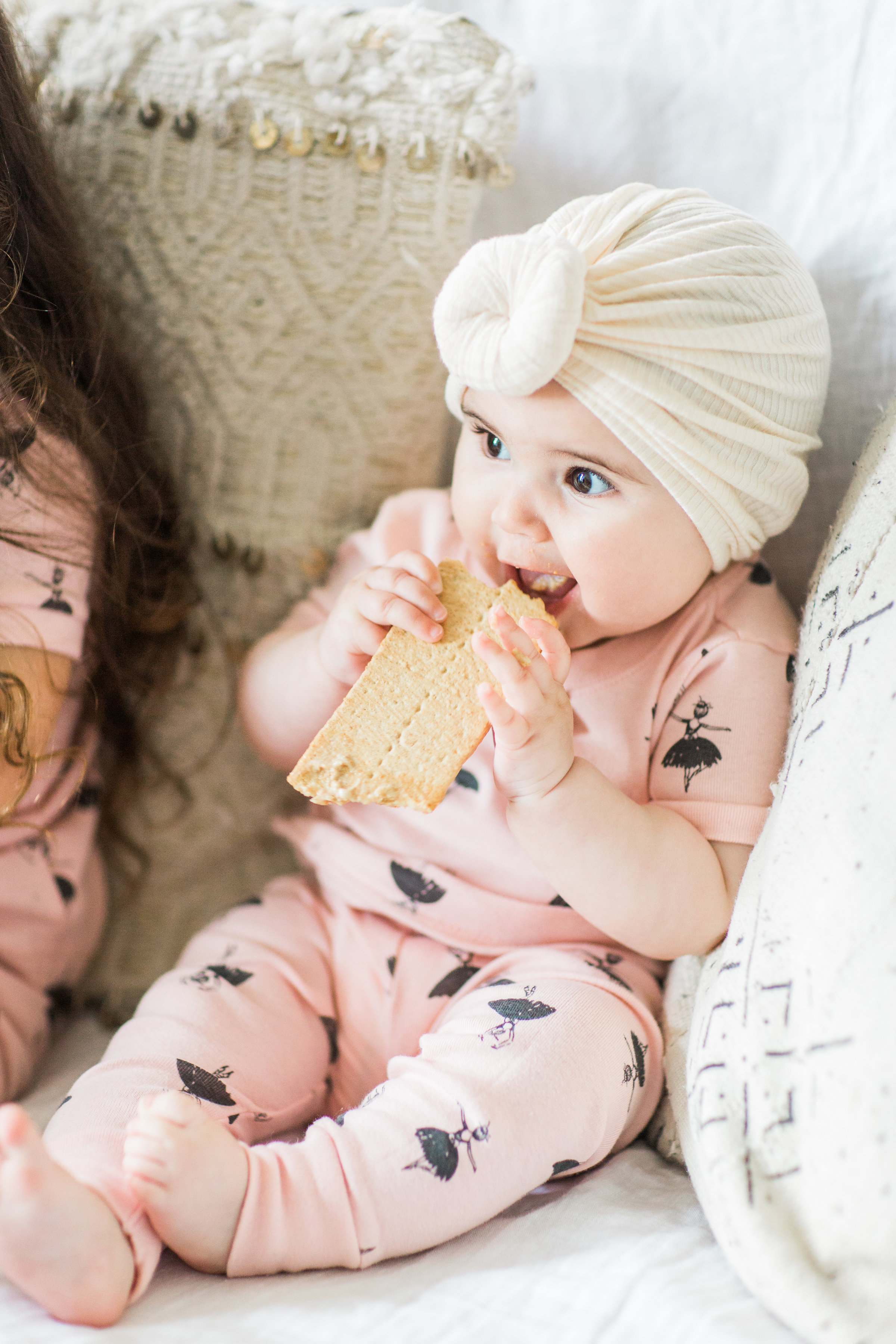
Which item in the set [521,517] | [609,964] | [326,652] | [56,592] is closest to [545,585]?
[521,517]

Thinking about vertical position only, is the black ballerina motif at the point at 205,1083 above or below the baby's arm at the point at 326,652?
below

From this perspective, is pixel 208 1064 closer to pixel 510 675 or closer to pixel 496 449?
pixel 510 675

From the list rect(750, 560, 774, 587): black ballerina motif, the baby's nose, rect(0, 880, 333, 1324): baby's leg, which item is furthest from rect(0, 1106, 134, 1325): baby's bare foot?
rect(750, 560, 774, 587): black ballerina motif

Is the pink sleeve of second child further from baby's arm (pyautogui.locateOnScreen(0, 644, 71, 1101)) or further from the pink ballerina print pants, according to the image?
the pink ballerina print pants

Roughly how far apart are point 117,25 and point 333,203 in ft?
0.77

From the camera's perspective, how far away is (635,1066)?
2.40ft

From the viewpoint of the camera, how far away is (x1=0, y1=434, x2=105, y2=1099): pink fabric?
838mm

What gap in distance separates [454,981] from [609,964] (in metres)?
0.13

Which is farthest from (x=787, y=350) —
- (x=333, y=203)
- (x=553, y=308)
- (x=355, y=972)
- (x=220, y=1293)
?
(x=220, y=1293)

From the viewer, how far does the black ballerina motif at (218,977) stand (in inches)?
32.3

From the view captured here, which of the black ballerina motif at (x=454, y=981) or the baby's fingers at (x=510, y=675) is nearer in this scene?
the baby's fingers at (x=510, y=675)

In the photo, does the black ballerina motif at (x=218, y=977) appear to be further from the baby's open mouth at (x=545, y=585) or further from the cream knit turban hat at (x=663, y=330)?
the cream knit turban hat at (x=663, y=330)

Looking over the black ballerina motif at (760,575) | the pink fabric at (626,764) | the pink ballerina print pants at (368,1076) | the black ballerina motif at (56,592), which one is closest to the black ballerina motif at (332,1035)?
the pink ballerina print pants at (368,1076)

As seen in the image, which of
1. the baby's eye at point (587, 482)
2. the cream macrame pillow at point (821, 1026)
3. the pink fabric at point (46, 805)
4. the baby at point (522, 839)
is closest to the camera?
the cream macrame pillow at point (821, 1026)
